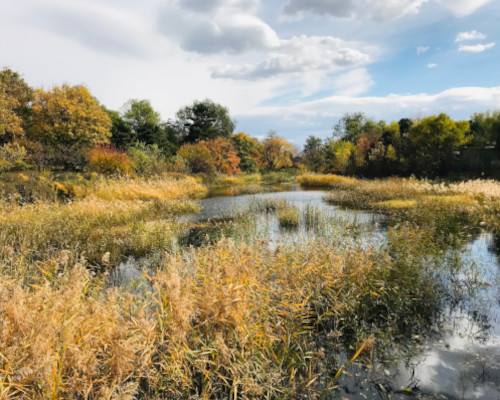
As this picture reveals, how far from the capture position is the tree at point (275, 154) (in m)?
37.1

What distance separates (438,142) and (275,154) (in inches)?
680

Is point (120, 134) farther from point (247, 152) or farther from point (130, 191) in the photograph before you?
point (130, 191)

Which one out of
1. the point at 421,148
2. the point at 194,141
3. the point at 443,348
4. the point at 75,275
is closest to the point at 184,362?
the point at 75,275

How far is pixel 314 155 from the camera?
1464 inches

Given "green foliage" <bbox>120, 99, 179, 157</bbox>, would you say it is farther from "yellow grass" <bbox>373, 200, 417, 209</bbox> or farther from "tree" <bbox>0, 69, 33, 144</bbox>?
"yellow grass" <bbox>373, 200, 417, 209</bbox>

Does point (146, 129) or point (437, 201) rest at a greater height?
point (146, 129)

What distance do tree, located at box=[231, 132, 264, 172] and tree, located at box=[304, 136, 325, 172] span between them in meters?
5.31

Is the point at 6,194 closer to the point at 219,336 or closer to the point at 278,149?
the point at 219,336

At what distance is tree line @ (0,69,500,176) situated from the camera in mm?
19361

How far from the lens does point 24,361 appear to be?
2271 millimetres

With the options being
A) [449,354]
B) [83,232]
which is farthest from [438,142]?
[449,354]

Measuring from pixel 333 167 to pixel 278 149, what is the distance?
7470 millimetres

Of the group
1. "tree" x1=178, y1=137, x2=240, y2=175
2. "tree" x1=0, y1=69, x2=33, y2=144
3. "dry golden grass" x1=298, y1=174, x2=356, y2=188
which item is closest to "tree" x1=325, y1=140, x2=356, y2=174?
"dry golden grass" x1=298, y1=174, x2=356, y2=188

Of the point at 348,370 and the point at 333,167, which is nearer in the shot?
the point at 348,370
